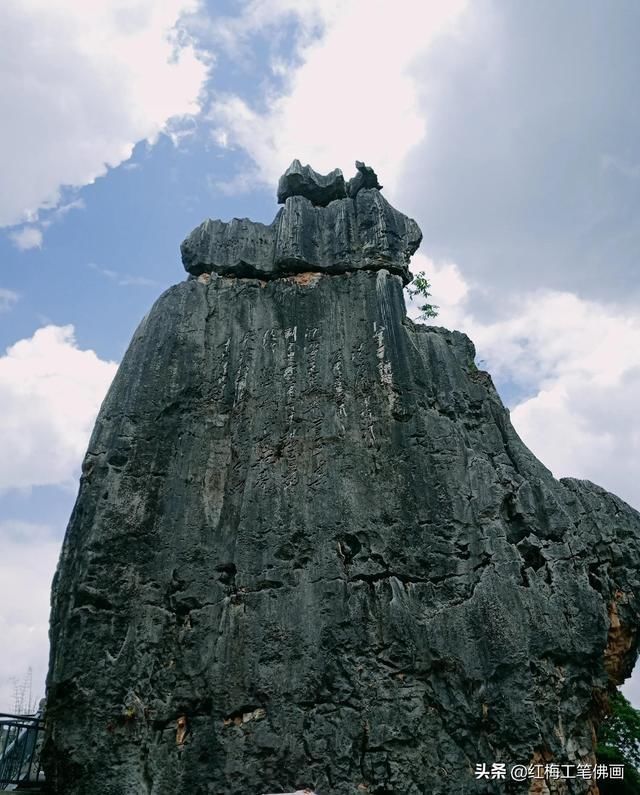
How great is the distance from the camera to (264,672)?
8109 millimetres

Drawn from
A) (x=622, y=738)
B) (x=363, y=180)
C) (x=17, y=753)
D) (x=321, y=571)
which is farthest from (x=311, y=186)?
(x=622, y=738)

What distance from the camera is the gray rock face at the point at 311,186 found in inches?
525

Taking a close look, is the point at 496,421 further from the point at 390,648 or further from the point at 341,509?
the point at 390,648

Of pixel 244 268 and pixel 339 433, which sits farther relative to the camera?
pixel 244 268

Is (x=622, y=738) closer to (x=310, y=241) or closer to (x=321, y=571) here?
(x=321, y=571)

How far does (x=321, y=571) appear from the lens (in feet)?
28.7

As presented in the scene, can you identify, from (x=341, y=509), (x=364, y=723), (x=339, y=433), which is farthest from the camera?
(x=339, y=433)

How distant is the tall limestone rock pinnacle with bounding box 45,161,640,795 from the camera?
7.77 m

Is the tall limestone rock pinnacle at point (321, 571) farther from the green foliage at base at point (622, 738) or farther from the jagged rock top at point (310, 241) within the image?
the green foliage at base at point (622, 738)

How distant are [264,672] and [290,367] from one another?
4.60 meters

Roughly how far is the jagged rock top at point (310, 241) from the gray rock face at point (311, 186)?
529 millimetres

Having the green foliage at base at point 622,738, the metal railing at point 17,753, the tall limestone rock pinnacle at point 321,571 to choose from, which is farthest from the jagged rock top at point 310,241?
the green foliage at base at point 622,738

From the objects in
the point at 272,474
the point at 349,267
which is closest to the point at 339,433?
the point at 272,474

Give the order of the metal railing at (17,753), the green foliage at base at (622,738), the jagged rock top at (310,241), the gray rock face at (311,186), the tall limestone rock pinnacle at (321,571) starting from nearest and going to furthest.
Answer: the tall limestone rock pinnacle at (321,571) → the metal railing at (17,753) → the jagged rock top at (310,241) → the gray rock face at (311,186) → the green foliage at base at (622,738)
